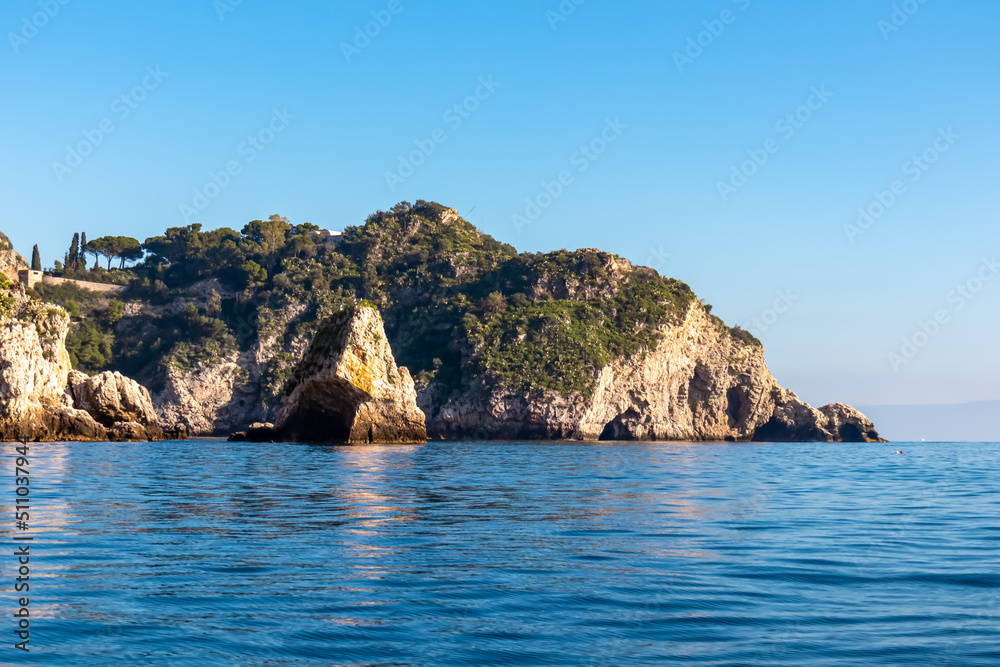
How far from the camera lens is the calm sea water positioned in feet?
21.5

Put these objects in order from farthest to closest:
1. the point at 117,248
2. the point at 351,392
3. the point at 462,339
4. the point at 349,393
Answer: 1. the point at 117,248
2. the point at 462,339
3. the point at 349,393
4. the point at 351,392

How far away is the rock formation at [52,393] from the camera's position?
45031 mm

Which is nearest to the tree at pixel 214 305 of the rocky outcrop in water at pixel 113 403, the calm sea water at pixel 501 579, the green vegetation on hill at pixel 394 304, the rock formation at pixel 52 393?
the green vegetation on hill at pixel 394 304

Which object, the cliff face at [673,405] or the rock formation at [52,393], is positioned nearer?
the rock formation at [52,393]

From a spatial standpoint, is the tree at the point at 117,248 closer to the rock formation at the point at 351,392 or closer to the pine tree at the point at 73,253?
the pine tree at the point at 73,253

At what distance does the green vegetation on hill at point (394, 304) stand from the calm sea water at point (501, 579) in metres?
61.0

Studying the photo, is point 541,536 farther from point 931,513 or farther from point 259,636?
point 931,513

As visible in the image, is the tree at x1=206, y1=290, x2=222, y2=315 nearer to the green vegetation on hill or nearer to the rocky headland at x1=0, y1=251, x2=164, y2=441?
the green vegetation on hill

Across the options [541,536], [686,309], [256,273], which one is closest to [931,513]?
[541,536]


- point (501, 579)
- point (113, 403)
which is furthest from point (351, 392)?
point (501, 579)

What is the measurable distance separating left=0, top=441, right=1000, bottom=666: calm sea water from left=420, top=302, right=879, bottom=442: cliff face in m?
57.8

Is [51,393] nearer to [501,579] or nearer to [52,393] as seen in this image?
[52,393]

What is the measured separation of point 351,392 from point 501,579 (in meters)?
43.2

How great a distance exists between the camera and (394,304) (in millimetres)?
92312
